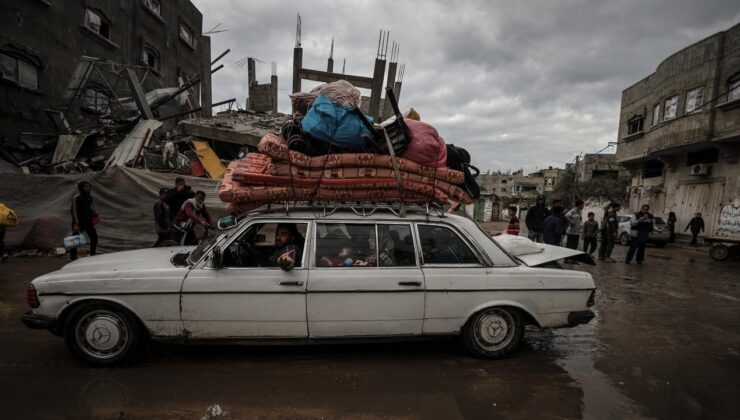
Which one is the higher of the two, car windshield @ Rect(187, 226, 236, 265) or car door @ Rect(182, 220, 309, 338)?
car windshield @ Rect(187, 226, 236, 265)

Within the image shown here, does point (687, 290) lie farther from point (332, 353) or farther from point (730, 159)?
point (730, 159)

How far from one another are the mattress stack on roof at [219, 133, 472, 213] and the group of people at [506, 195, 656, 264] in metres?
5.43

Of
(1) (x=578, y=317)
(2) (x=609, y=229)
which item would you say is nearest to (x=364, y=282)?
(1) (x=578, y=317)

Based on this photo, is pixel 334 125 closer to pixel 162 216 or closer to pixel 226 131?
pixel 162 216

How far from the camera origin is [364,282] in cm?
338

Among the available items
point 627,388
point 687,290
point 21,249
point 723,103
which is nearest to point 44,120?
point 21,249

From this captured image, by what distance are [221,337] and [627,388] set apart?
369 centimetres

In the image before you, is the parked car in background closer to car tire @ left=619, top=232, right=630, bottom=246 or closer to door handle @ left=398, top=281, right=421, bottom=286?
car tire @ left=619, top=232, right=630, bottom=246

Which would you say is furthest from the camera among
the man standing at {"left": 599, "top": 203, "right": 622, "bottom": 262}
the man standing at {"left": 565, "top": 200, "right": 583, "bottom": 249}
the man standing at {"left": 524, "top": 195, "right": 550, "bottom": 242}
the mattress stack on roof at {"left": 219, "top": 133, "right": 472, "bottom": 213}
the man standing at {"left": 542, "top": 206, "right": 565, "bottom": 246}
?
the man standing at {"left": 599, "top": 203, "right": 622, "bottom": 262}

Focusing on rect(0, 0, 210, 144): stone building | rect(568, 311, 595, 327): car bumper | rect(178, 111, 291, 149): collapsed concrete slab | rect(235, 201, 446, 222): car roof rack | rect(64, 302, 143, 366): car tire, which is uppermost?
rect(0, 0, 210, 144): stone building

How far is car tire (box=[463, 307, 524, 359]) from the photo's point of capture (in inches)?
143

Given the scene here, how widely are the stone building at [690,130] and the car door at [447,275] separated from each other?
56.5 feet

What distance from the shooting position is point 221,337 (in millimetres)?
3340

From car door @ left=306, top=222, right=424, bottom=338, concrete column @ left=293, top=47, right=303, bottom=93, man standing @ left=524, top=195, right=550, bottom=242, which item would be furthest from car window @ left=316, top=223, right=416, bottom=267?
concrete column @ left=293, top=47, right=303, bottom=93
